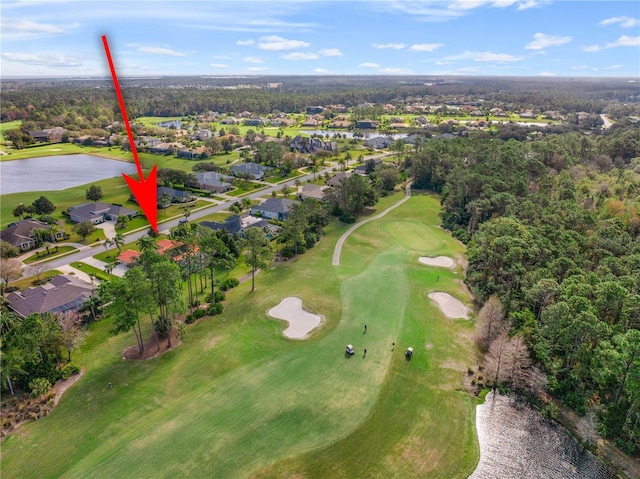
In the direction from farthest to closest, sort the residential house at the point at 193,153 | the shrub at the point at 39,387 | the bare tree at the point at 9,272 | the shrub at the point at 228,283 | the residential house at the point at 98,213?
the residential house at the point at 193,153 < the residential house at the point at 98,213 < the bare tree at the point at 9,272 < the shrub at the point at 228,283 < the shrub at the point at 39,387

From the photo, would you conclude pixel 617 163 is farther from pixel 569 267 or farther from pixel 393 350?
pixel 393 350

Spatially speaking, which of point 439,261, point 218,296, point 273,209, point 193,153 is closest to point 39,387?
point 218,296

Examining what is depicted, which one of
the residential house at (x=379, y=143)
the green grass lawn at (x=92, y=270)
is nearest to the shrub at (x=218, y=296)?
the green grass lawn at (x=92, y=270)

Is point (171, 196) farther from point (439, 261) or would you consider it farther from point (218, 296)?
point (439, 261)

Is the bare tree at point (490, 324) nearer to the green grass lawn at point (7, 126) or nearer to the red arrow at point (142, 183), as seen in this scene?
the red arrow at point (142, 183)

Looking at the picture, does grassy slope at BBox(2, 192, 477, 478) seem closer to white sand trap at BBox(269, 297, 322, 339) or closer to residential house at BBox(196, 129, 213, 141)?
white sand trap at BBox(269, 297, 322, 339)

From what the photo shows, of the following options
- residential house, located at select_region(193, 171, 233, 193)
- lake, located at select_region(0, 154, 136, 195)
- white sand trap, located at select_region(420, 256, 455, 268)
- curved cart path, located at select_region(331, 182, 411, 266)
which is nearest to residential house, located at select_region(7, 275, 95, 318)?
curved cart path, located at select_region(331, 182, 411, 266)
